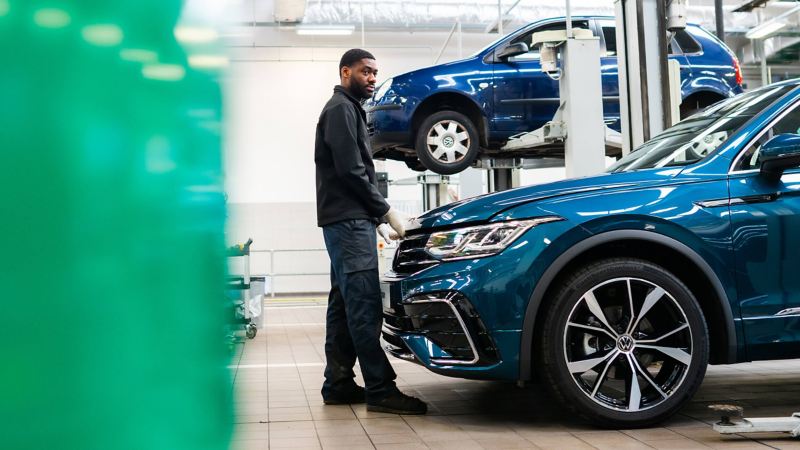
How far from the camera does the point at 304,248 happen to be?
21.0 meters

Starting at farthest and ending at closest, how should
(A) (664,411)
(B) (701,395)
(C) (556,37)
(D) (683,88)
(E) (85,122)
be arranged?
1. (D) (683,88)
2. (C) (556,37)
3. (B) (701,395)
4. (A) (664,411)
5. (E) (85,122)

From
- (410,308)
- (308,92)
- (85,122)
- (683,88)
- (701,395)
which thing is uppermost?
(308,92)

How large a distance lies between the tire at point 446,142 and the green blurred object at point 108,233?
8.68 m

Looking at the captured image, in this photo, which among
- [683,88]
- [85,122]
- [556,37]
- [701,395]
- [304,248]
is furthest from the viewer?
[304,248]

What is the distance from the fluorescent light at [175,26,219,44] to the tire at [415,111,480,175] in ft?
28.4

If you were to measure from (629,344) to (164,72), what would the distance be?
12.0ft

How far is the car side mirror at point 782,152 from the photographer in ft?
13.0

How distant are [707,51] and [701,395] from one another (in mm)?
5445

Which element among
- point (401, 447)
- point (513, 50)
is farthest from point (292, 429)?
point (513, 50)

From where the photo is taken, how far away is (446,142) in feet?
30.8

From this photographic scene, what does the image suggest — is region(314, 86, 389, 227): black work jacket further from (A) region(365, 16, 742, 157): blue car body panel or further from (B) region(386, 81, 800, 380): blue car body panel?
(A) region(365, 16, 742, 157): blue car body panel

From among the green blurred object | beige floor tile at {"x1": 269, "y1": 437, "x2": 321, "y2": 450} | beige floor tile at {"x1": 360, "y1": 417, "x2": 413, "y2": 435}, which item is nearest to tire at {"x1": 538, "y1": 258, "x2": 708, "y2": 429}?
beige floor tile at {"x1": 360, "y1": 417, "x2": 413, "y2": 435}

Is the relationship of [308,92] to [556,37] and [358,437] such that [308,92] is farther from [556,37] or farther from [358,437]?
[358,437]

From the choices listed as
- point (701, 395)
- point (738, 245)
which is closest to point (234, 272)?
point (738, 245)
